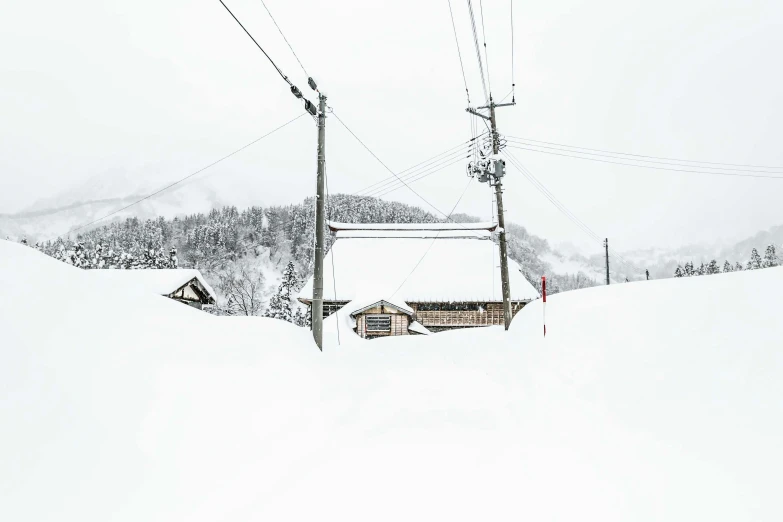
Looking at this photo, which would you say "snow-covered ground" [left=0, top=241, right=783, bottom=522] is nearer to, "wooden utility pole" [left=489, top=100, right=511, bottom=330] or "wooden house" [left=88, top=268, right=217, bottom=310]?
"wooden utility pole" [left=489, top=100, right=511, bottom=330]

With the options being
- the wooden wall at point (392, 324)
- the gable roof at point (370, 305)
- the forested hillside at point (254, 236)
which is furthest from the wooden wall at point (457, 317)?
the forested hillside at point (254, 236)

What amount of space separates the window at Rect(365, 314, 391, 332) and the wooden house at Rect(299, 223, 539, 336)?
92cm

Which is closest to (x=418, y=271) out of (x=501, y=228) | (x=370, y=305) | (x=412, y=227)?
(x=370, y=305)

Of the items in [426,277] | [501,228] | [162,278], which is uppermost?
[501,228]

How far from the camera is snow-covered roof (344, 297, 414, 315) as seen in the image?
26719 mm

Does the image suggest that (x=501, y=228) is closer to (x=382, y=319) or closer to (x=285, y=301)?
(x=382, y=319)

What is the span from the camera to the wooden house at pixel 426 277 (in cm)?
2889

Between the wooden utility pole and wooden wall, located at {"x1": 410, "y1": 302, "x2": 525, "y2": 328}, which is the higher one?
the wooden utility pole

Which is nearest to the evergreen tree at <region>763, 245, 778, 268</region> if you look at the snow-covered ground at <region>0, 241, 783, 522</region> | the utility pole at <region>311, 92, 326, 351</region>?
the snow-covered ground at <region>0, 241, 783, 522</region>

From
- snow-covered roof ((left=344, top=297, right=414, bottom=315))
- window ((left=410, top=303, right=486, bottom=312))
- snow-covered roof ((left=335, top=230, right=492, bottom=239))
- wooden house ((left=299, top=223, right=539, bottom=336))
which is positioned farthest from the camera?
snow-covered roof ((left=335, top=230, right=492, bottom=239))

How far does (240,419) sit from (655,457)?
4.52 meters

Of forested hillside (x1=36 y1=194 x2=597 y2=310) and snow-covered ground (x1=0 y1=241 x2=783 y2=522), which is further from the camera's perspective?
forested hillside (x1=36 y1=194 x2=597 y2=310)

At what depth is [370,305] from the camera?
26641 millimetres

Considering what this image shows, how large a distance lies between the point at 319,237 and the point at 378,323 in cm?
1776
